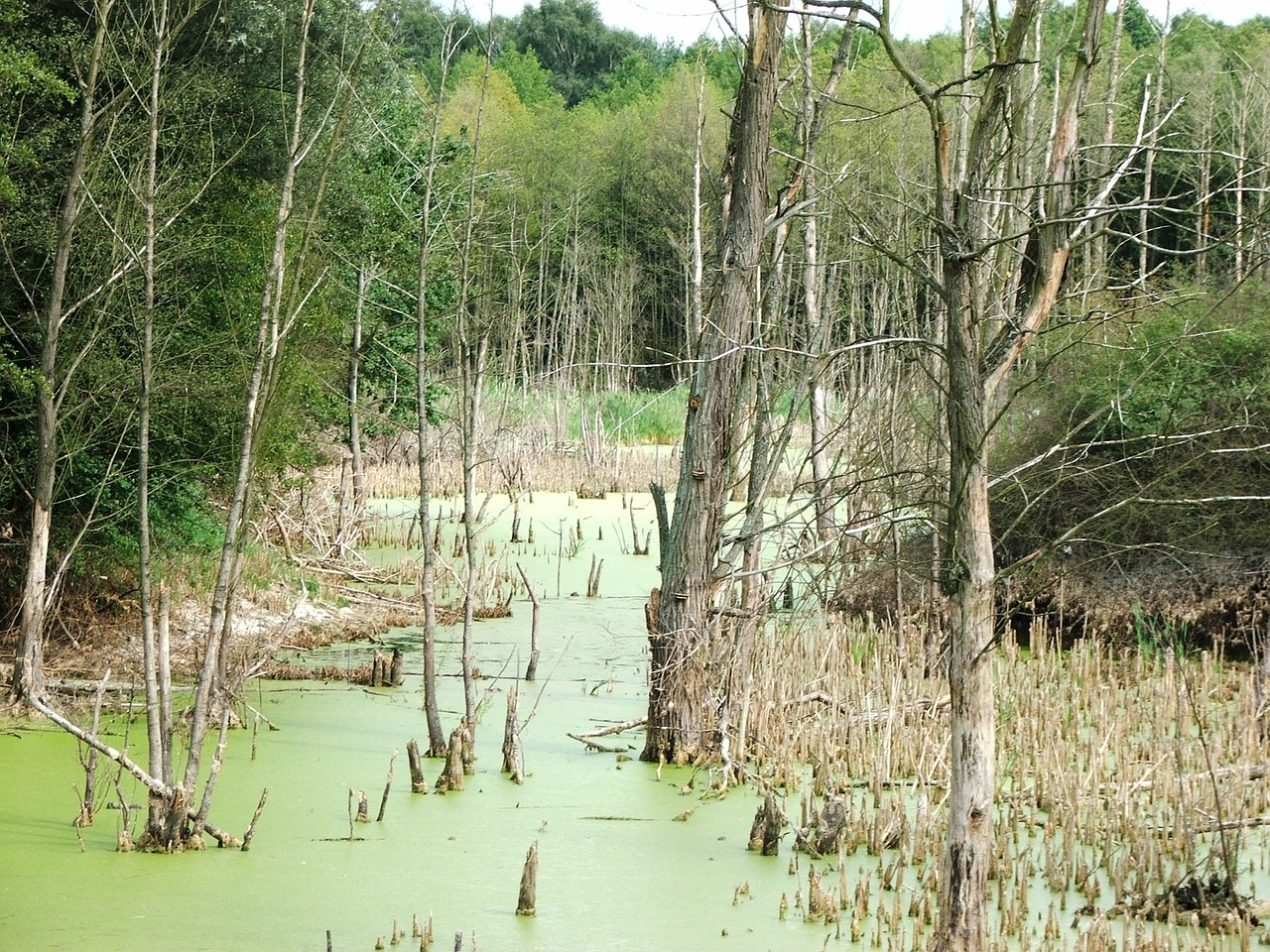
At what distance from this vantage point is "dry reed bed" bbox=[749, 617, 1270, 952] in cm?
446

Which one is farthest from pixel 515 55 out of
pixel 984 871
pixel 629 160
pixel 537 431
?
pixel 984 871

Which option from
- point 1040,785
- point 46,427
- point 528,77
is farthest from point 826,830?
point 528,77

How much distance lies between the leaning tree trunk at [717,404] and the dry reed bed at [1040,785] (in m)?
0.64

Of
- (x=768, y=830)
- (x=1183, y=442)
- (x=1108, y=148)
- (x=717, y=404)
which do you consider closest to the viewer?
(x=1108, y=148)

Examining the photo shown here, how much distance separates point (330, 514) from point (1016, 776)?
912 centimetres

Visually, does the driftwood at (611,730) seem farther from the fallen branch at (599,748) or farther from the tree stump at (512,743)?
the tree stump at (512,743)

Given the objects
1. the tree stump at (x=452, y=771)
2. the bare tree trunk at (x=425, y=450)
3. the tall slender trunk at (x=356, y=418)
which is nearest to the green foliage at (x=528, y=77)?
the tall slender trunk at (x=356, y=418)

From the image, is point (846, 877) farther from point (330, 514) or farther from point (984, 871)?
point (330, 514)

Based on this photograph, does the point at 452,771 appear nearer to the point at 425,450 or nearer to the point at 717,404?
the point at 425,450

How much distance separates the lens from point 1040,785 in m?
5.82

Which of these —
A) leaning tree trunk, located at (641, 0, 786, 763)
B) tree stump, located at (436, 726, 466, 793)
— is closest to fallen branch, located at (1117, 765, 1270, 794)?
leaning tree trunk, located at (641, 0, 786, 763)

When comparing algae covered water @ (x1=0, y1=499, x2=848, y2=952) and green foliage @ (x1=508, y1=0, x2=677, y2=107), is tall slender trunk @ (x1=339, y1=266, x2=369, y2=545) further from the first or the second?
green foliage @ (x1=508, y1=0, x2=677, y2=107)

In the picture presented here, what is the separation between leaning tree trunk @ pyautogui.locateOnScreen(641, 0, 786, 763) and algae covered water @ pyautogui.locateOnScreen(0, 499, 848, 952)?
0.69 meters

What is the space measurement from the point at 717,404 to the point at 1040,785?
2230mm
